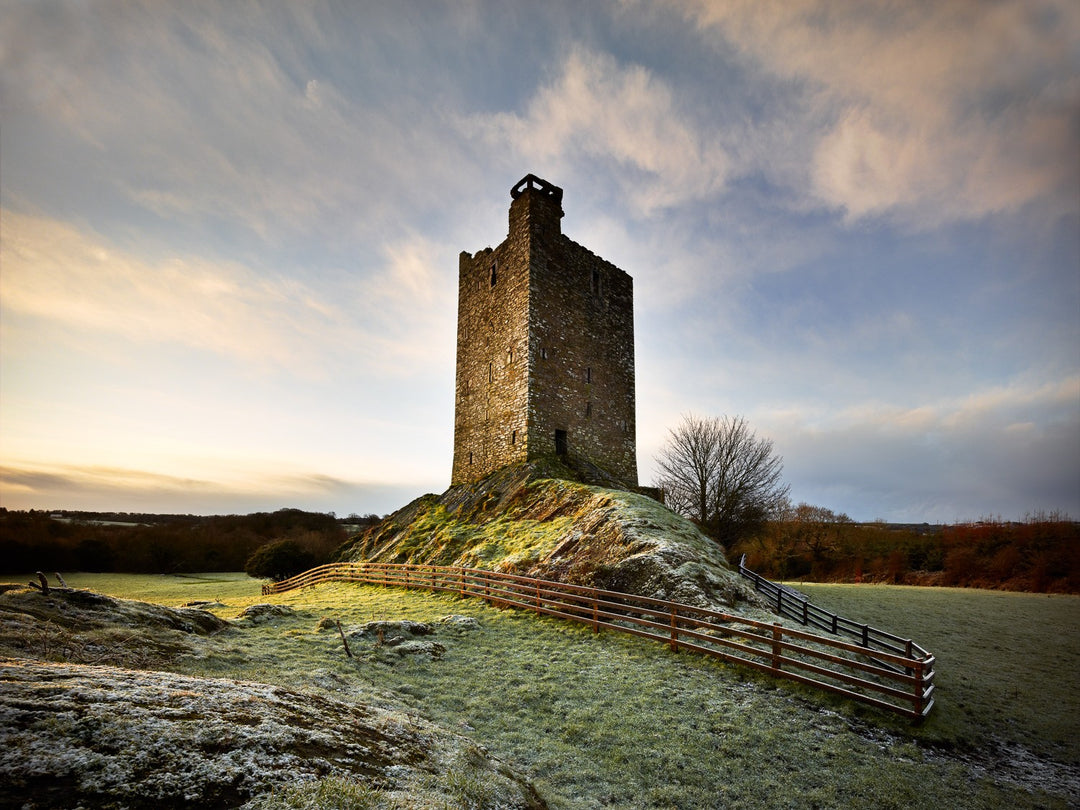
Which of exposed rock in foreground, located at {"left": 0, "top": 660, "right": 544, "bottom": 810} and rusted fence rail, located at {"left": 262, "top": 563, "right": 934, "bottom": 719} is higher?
exposed rock in foreground, located at {"left": 0, "top": 660, "right": 544, "bottom": 810}

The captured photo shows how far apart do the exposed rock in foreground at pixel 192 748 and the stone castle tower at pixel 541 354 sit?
15.2 meters

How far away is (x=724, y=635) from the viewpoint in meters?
9.55

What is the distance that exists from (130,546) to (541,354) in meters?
37.2

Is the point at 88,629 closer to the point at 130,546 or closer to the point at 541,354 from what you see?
the point at 541,354

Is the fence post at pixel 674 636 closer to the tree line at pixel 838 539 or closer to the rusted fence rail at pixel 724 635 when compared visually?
the rusted fence rail at pixel 724 635

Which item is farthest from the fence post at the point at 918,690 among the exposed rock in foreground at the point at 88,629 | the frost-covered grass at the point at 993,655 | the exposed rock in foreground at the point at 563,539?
the exposed rock in foreground at the point at 88,629

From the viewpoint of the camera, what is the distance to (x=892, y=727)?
22.1ft

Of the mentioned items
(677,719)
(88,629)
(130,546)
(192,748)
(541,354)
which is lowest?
(130,546)

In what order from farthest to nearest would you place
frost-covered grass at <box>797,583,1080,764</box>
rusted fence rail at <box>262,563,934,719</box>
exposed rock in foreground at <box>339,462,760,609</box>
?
exposed rock in foreground at <box>339,462,760,609</box>
frost-covered grass at <box>797,583,1080,764</box>
rusted fence rail at <box>262,563,934,719</box>

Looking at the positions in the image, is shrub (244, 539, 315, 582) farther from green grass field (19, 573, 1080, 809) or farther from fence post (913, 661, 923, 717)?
fence post (913, 661, 923, 717)

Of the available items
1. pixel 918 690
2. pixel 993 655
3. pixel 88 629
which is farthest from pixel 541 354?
pixel 993 655

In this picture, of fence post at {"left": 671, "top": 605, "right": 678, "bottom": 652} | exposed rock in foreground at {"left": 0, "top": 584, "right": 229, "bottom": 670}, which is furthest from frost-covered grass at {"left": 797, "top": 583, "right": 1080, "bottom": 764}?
exposed rock in foreground at {"left": 0, "top": 584, "right": 229, "bottom": 670}

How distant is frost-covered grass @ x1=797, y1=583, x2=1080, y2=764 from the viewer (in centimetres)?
753

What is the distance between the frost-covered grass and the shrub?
2697 cm
